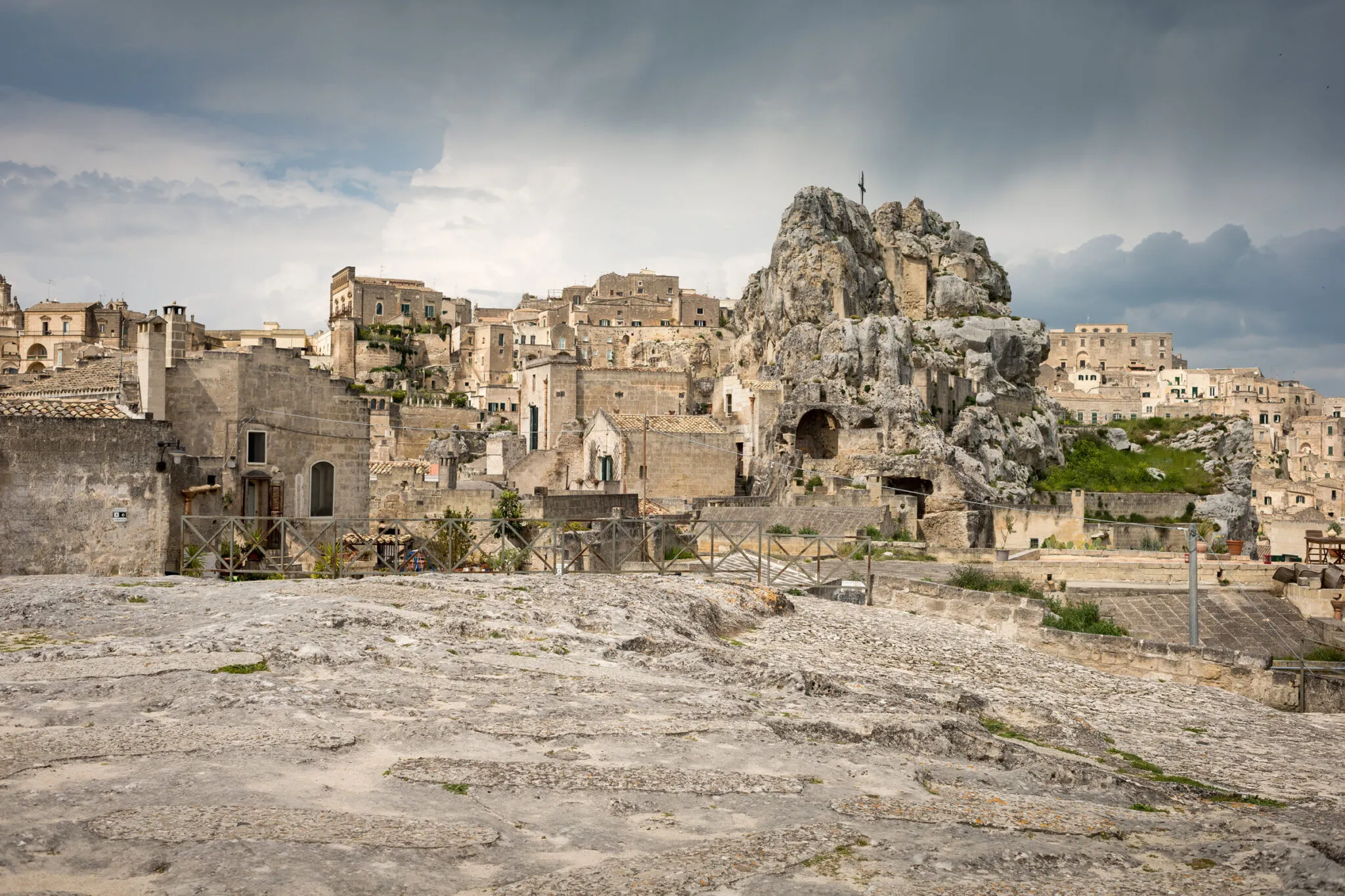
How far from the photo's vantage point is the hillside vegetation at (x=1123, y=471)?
177 feet

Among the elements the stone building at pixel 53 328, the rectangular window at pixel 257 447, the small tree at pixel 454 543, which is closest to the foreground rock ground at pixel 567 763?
the small tree at pixel 454 543

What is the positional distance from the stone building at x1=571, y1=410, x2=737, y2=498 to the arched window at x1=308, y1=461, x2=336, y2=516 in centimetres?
2040

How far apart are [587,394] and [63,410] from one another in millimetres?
34256

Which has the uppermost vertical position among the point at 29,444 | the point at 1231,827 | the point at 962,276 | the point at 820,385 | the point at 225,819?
the point at 962,276

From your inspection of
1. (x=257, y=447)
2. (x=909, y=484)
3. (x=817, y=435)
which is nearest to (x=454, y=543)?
(x=257, y=447)

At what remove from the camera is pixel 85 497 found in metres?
18.2

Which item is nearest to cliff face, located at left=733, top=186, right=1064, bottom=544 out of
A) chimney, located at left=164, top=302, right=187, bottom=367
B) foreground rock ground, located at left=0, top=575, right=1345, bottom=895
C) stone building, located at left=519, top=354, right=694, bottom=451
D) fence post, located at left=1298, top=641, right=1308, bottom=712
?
stone building, located at left=519, top=354, right=694, bottom=451

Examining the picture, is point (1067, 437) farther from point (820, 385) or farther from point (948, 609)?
point (948, 609)

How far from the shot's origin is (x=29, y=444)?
58.2ft

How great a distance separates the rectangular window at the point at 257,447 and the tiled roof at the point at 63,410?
3060 mm

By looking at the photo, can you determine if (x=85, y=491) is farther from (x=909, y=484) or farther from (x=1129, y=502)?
(x=1129, y=502)

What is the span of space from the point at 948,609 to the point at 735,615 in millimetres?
4981

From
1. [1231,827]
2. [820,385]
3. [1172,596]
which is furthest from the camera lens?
[820,385]

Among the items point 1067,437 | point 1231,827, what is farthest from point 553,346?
point 1231,827
